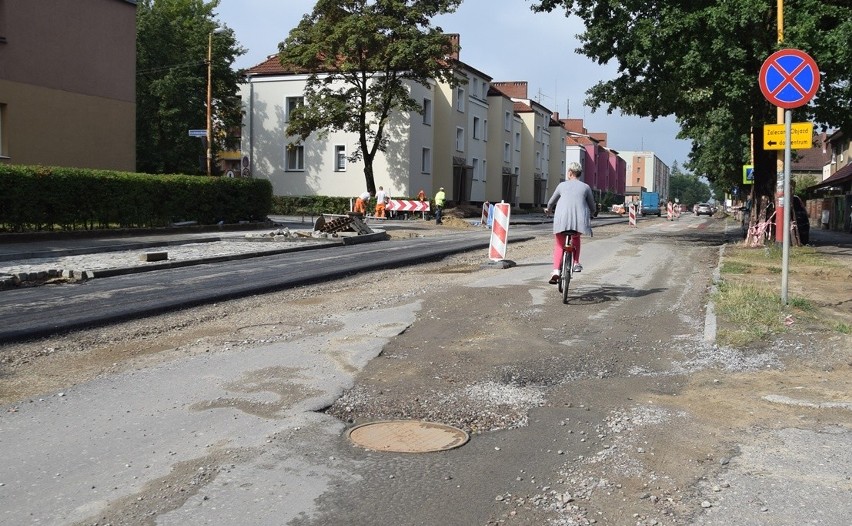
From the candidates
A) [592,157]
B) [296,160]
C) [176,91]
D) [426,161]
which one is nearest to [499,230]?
[426,161]

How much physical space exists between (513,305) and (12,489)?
695cm

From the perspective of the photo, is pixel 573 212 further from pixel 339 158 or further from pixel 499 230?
pixel 339 158

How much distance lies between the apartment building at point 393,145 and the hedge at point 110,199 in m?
16.9

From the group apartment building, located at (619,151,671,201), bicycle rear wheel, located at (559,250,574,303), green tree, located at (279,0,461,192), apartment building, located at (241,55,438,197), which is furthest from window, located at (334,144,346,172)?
apartment building, located at (619,151,671,201)

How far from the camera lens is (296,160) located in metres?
47.9

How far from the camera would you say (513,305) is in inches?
395

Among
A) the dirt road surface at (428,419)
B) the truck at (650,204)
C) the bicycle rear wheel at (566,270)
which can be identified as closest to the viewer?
the dirt road surface at (428,419)

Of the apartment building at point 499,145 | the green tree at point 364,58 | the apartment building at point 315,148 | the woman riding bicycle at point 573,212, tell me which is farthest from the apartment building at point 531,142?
the woman riding bicycle at point 573,212

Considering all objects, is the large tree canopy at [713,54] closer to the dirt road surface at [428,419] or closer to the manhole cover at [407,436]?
the dirt road surface at [428,419]

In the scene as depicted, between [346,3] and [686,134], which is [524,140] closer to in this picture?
[346,3]

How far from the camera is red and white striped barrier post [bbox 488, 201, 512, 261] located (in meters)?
14.9

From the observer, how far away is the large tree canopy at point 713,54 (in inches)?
726

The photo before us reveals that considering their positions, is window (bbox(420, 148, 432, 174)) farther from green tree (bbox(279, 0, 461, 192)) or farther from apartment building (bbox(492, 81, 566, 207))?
apartment building (bbox(492, 81, 566, 207))

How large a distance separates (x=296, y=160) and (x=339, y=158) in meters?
2.89
